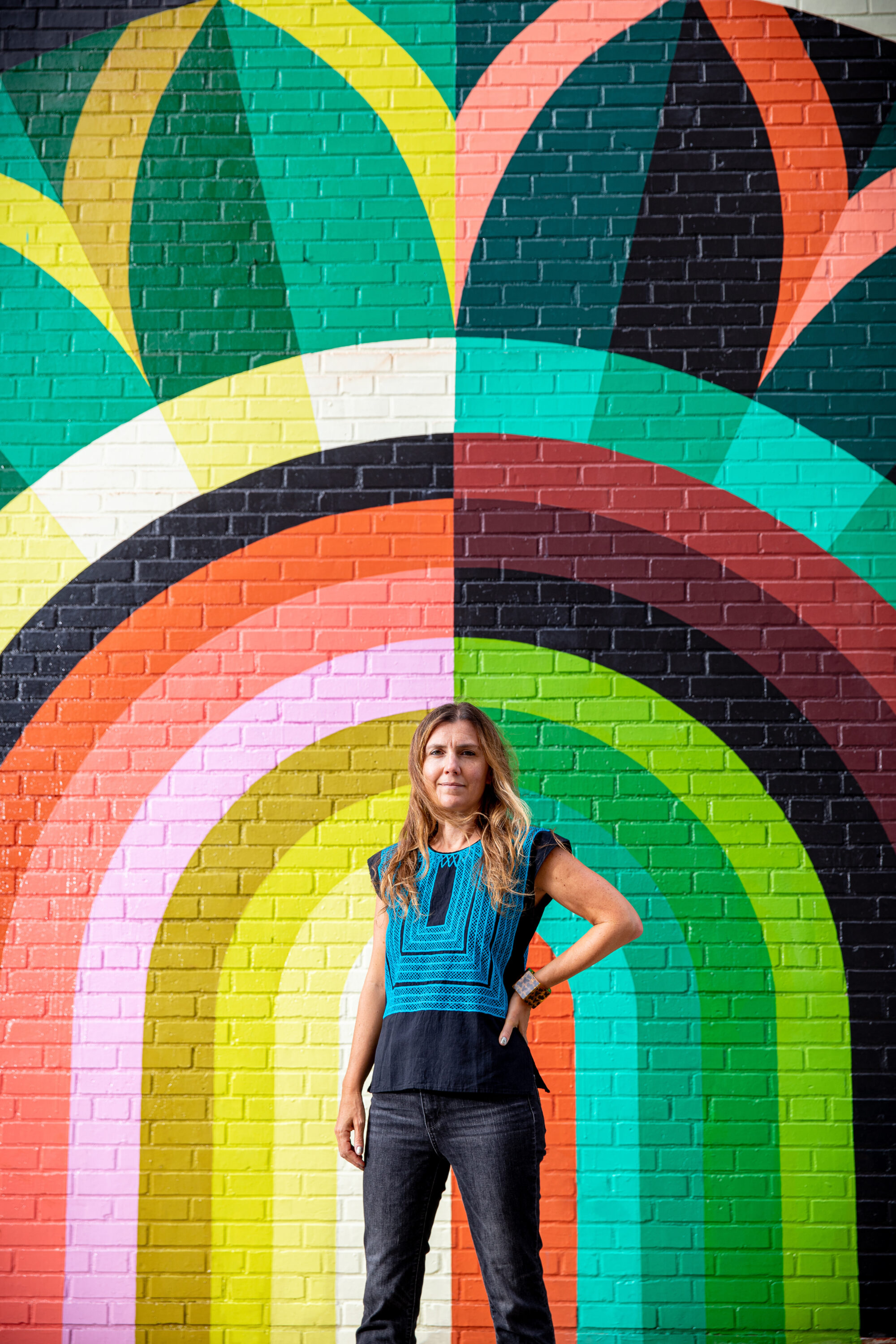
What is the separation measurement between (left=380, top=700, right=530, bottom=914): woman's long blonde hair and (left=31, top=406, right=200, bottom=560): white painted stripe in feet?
5.41

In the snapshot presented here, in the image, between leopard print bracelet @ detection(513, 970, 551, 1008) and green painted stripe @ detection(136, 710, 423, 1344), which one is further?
green painted stripe @ detection(136, 710, 423, 1344)

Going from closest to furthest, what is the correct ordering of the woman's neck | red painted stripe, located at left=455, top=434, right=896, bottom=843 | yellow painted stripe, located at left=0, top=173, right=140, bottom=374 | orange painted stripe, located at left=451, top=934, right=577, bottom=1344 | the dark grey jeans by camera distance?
the dark grey jeans < the woman's neck < orange painted stripe, located at left=451, top=934, right=577, bottom=1344 < red painted stripe, located at left=455, top=434, right=896, bottom=843 < yellow painted stripe, located at left=0, top=173, right=140, bottom=374

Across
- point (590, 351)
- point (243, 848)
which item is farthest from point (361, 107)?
point (243, 848)

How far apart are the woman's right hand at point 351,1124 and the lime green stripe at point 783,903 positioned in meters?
1.45

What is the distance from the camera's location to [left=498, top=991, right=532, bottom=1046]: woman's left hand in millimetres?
2068

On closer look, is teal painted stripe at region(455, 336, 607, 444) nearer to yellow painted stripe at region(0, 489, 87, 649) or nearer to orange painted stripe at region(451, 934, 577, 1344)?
yellow painted stripe at region(0, 489, 87, 649)

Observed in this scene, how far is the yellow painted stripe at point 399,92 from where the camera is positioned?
11.5 ft

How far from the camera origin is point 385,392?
347 centimetres

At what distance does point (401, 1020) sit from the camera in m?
2.10

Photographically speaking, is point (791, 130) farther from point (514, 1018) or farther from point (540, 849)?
point (514, 1018)

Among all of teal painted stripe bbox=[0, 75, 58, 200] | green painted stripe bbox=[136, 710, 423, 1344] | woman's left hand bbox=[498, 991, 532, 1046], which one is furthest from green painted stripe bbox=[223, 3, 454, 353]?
woman's left hand bbox=[498, 991, 532, 1046]

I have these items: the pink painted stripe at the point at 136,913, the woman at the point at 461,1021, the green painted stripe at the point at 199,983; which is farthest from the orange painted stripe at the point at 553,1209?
the woman at the point at 461,1021

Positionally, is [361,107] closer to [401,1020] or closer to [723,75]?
[723,75]

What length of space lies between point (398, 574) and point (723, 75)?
2.03 m
